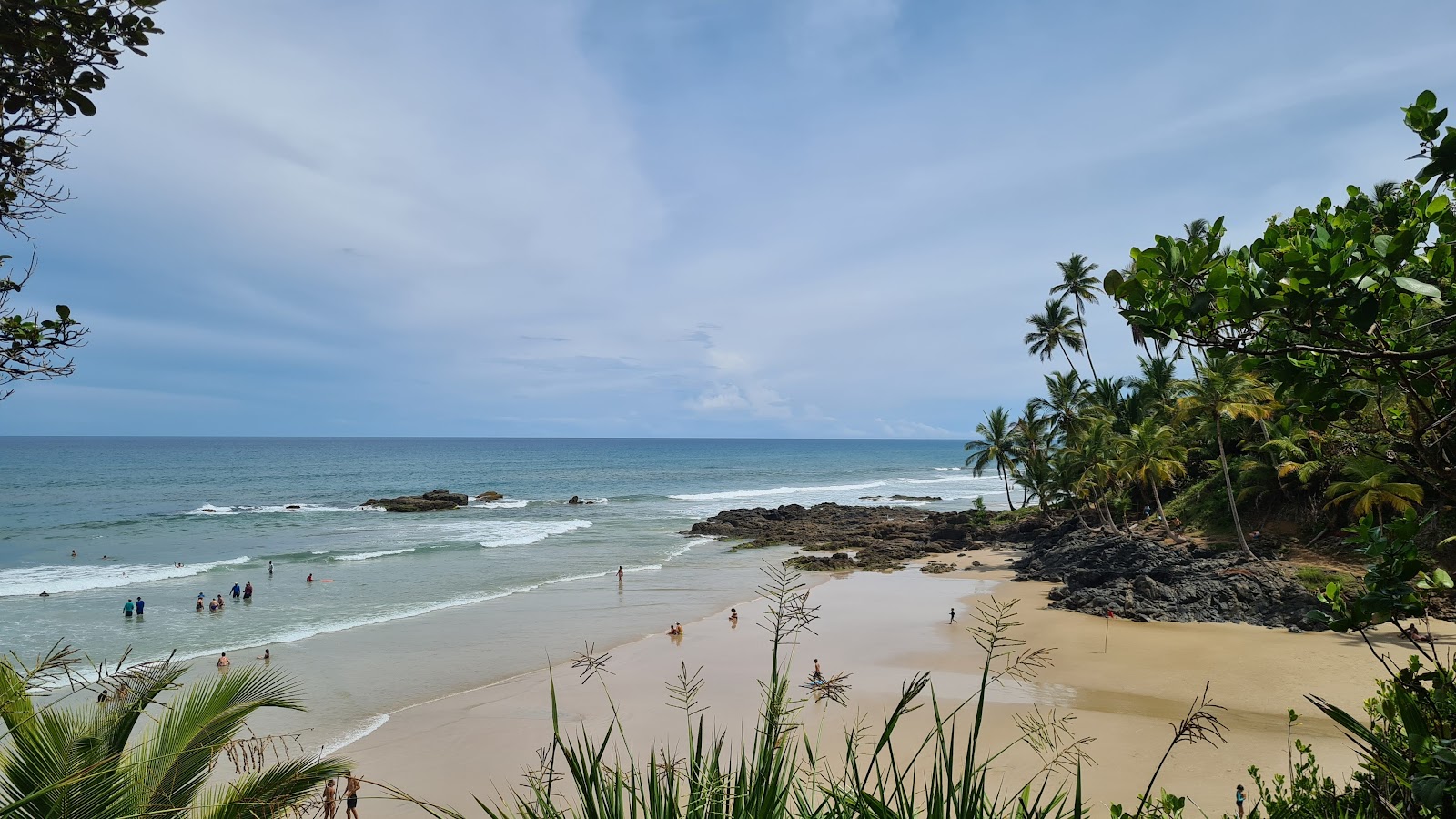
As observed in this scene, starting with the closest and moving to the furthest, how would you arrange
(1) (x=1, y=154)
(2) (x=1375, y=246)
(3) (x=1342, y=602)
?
(2) (x=1375, y=246) → (3) (x=1342, y=602) → (1) (x=1, y=154)

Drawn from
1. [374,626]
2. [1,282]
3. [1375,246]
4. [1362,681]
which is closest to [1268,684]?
[1362,681]

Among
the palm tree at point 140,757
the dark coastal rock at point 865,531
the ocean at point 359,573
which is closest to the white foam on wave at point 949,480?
the ocean at point 359,573

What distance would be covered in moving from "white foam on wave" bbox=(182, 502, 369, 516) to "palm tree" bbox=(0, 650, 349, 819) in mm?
50690

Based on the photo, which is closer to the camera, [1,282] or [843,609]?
[1,282]

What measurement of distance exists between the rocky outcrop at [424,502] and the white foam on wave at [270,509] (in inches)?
49.3

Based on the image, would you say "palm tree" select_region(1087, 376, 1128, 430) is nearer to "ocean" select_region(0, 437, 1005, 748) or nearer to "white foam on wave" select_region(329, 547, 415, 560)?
"ocean" select_region(0, 437, 1005, 748)

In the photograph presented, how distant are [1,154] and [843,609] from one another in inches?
819

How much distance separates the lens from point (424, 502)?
50156 millimetres

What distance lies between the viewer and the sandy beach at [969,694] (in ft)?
34.4

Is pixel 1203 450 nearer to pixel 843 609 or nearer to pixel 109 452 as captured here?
pixel 843 609

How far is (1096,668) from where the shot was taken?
14758 mm

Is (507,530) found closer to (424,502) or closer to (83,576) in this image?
(424,502)

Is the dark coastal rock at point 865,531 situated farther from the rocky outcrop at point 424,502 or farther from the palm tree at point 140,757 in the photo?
the palm tree at point 140,757

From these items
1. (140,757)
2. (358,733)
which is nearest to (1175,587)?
(358,733)
